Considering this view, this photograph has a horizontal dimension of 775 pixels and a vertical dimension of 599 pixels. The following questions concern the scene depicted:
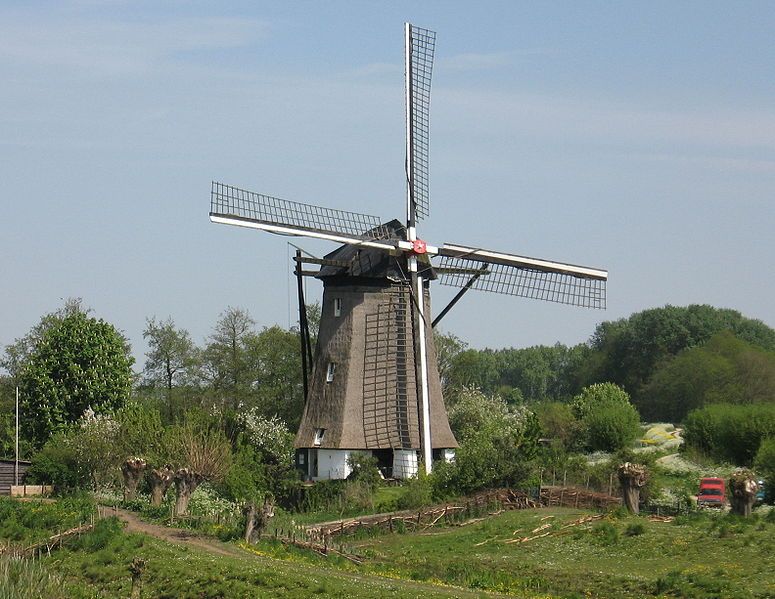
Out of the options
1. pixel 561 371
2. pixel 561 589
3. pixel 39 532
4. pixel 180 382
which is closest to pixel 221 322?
pixel 180 382

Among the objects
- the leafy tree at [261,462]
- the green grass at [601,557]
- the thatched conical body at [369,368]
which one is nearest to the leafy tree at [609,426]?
the leafy tree at [261,462]

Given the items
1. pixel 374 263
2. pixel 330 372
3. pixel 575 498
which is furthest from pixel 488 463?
pixel 374 263

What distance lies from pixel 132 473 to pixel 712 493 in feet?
67.6

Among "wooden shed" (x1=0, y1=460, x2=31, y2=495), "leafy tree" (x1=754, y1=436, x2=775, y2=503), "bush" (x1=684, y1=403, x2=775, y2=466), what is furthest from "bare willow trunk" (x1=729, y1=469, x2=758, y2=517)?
"wooden shed" (x1=0, y1=460, x2=31, y2=495)

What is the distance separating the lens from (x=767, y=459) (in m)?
51.0

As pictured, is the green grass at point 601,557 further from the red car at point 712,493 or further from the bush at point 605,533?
the red car at point 712,493

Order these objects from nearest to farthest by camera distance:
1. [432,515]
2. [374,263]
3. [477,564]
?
1. [477,564]
2. [432,515]
3. [374,263]

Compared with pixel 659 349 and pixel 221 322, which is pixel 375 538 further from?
pixel 659 349

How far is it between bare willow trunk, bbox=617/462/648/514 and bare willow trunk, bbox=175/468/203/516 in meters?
14.1

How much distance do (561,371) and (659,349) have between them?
6333 cm

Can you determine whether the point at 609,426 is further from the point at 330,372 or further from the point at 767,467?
the point at 767,467

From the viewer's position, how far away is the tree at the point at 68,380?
6606cm

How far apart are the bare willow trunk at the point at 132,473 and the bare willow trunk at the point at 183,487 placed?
280 centimetres

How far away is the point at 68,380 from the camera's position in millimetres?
66375
